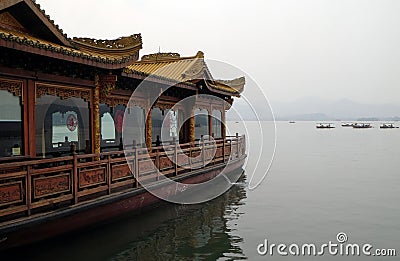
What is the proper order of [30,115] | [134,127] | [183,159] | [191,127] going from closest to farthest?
[30,115] < [183,159] < [134,127] < [191,127]

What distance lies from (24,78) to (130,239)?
3.56 m

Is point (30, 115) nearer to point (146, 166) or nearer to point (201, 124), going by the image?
point (146, 166)

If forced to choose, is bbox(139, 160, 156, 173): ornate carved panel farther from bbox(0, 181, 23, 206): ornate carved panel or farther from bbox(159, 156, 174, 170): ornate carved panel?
bbox(0, 181, 23, 206): ornate carved panel

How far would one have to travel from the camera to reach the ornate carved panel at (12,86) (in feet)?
21.7

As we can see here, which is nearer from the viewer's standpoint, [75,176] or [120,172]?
[75,176]

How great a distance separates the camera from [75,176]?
671cm

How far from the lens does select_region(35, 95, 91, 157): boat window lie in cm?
875

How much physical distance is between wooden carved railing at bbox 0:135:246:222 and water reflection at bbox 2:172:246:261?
756 mm

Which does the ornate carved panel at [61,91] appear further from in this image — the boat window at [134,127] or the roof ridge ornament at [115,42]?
the boat window at [134,127]

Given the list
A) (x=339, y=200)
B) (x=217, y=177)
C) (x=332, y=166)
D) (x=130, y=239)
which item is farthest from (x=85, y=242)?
(x=332, y=166)

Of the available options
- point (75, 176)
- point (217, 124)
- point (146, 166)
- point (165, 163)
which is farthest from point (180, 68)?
point (75, 176)

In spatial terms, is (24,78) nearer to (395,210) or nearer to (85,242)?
(85,242)

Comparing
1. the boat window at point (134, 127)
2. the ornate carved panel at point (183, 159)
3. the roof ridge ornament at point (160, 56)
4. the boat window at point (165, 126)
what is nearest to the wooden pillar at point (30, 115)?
the ornate carved panel at point (183, 159)

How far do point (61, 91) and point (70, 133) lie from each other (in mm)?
2223
